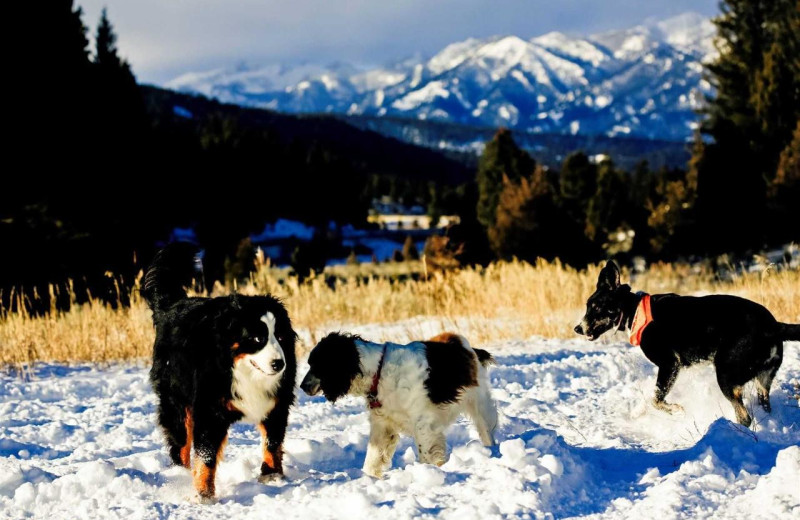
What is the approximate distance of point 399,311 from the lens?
36.8ft

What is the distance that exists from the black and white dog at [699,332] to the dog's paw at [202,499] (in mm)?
3396

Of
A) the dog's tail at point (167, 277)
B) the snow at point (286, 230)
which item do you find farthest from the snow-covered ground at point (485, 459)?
the snow at point (286, 230)

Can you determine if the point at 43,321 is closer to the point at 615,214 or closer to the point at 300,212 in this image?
the point at 615,214

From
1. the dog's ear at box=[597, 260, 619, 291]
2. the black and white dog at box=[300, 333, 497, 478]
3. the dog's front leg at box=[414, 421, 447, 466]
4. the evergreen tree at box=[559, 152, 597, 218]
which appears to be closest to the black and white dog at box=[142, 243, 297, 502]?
the black and white dog at box=[300, 333, 497, 478]

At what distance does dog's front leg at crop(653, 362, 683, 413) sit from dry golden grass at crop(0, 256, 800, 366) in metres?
3.48

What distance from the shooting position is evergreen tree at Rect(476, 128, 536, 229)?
30.6m

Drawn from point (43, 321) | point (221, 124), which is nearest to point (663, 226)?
point (43, 321)

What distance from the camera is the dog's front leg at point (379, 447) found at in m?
4.41

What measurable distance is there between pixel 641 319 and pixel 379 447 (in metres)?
2.41

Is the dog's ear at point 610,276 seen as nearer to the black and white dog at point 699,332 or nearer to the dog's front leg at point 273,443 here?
the black and white dog at point 699,332

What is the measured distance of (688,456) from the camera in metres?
4.14

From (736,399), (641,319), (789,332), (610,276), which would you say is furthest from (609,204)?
(736,399)

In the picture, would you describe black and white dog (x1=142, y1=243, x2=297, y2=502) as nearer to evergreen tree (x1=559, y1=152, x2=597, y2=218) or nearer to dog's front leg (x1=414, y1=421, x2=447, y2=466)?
dog's front leg (x1=414, y1=421, x2=447, y2=466)

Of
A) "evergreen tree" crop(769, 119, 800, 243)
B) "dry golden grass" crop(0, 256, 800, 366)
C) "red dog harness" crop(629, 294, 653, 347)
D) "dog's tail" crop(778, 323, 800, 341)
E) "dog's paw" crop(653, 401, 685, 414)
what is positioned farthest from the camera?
"evergreen tree" crop(769, 119, 800, 243)
